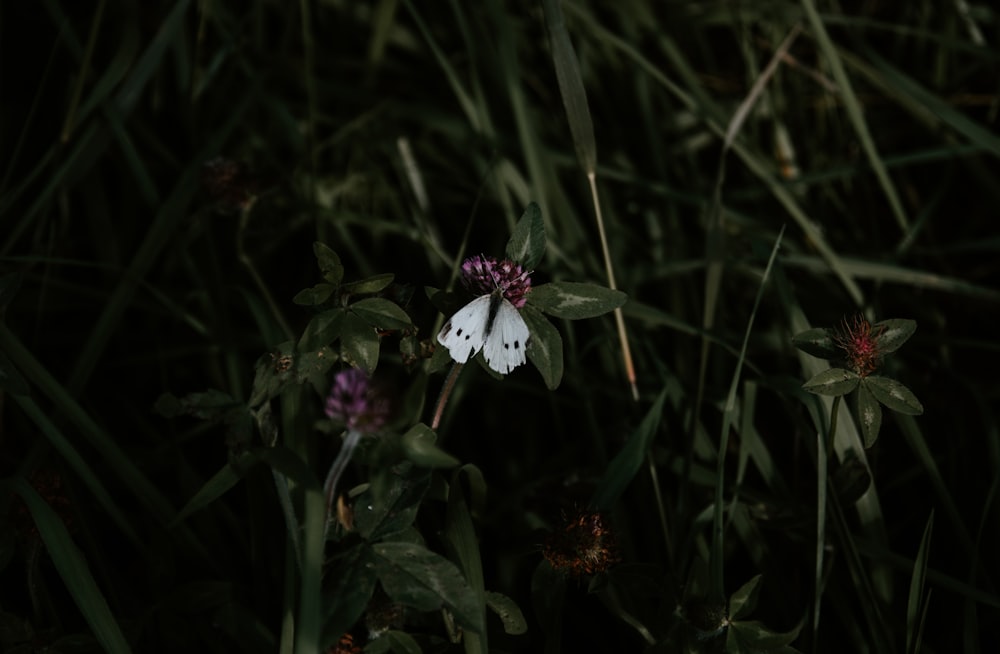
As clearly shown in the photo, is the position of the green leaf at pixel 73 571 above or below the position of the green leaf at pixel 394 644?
above

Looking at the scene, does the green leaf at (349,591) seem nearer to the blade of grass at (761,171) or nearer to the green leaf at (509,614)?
the green leaf at (509,614)

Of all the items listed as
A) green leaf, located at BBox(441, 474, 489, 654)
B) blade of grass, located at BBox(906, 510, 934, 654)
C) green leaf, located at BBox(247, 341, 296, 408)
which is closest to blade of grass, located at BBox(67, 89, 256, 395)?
green leaf, located at BBox(247, 341, 296, 408)

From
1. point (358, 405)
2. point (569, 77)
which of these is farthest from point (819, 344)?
point (358, 405)

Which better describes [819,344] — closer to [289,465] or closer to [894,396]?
[894,396]

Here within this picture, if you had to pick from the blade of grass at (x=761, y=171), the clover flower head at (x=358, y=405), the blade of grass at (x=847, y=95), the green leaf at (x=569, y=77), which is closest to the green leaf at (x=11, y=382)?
the clover flower head at (x=358, y=405)

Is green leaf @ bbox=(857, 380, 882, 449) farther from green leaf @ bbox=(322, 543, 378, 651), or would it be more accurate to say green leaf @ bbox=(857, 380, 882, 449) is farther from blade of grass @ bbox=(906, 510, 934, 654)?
green leaf @ bbox=(322, 543, 378, 651)

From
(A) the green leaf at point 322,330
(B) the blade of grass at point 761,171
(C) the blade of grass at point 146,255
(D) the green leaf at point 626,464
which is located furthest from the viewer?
(B) the blade of grass at point 761,171
